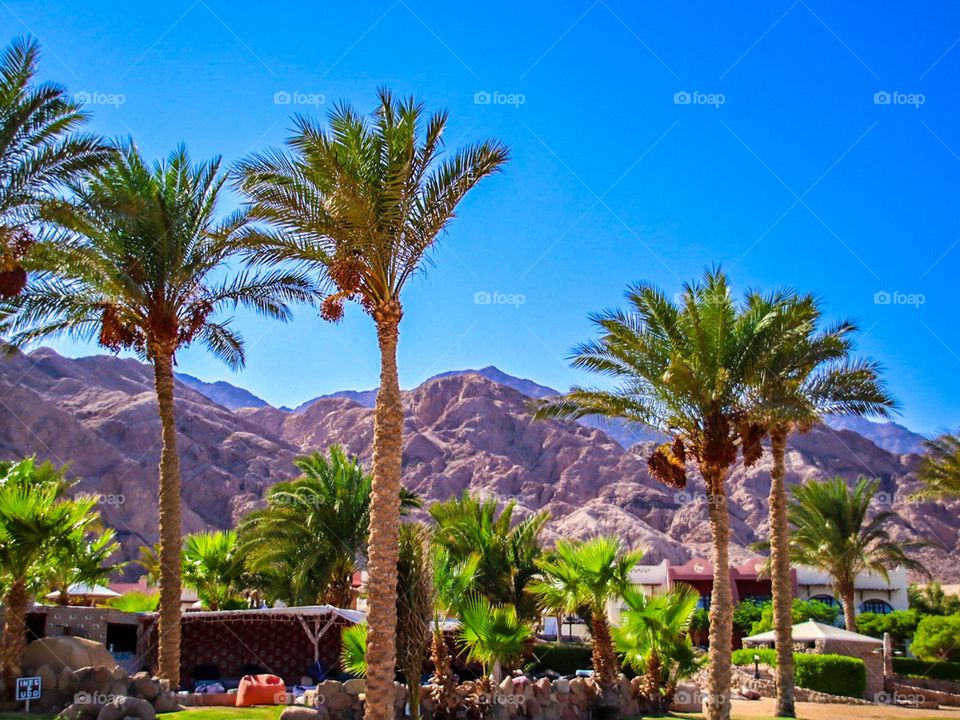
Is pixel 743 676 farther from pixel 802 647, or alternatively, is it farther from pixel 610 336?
pixel 610 336

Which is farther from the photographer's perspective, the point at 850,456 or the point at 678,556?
the point at 850,456

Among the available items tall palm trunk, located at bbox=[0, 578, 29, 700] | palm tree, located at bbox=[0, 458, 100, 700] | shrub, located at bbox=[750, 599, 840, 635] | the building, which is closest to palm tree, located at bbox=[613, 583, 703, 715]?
palm tree, located at bbox=[0, 458, 100, 700]

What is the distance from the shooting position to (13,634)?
17234mm

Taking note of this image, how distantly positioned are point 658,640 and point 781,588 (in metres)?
3.56

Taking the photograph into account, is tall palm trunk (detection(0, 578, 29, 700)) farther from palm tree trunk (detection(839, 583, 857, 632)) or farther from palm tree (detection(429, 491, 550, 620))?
palm tree trunk (detection(839, 583, 857, 632))

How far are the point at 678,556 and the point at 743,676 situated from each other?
6251 cm

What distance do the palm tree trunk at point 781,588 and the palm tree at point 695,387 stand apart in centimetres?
410

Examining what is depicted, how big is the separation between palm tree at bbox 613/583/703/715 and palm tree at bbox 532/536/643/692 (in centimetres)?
51

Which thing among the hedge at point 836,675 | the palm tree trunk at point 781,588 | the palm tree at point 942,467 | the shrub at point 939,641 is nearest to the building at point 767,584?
the shrub at point 939,641

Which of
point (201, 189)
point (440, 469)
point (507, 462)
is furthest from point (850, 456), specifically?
point (201, 189)

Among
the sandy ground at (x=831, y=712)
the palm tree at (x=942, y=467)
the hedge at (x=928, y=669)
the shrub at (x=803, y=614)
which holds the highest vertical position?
the palm tree at (x=942, y=467)

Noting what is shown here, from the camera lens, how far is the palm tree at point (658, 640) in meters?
22.6

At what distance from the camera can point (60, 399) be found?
111 m

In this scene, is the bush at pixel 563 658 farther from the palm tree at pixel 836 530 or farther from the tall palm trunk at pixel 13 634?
the tall palm trunk at pixel 13 634
